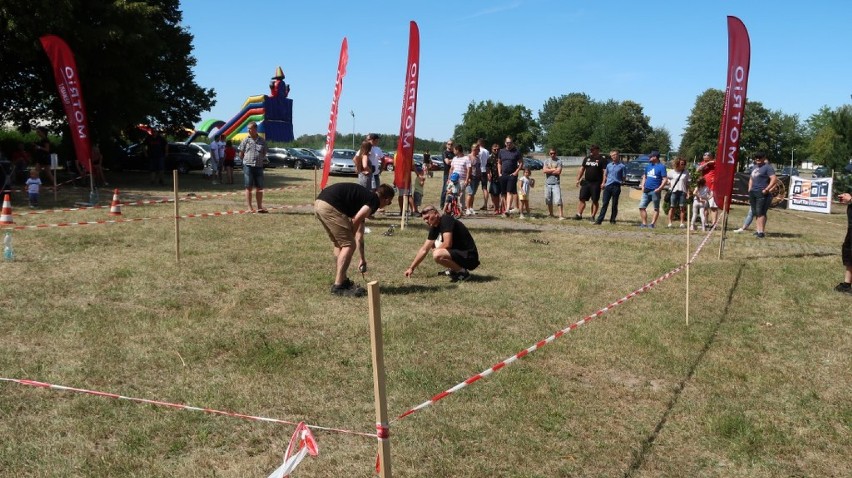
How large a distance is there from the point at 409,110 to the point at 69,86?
877 centimetres

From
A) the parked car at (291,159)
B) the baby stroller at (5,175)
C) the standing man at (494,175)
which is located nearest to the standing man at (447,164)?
the standing man at (494,175)

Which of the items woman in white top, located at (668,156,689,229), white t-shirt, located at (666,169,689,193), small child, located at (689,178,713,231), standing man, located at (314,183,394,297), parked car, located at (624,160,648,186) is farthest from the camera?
parked car, located at (624,160,648,186)

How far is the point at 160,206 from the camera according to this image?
15789 mm

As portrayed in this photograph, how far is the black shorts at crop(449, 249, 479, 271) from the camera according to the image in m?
8.49

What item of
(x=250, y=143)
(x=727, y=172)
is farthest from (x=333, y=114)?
(x=727, y=172)

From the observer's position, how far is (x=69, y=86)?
1578cm

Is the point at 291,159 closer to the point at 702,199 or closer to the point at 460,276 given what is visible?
the point at 702,199

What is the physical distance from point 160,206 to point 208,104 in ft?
57.5

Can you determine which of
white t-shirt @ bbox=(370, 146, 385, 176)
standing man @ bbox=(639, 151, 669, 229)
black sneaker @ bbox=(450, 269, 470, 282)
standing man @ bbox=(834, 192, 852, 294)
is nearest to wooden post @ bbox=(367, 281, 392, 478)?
black sneaker @ bbox=(450, 269, 470, 282)

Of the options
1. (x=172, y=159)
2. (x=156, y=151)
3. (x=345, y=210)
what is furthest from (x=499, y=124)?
(x=345, y=210)

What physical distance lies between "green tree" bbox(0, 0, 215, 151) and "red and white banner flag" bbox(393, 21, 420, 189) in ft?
40.3

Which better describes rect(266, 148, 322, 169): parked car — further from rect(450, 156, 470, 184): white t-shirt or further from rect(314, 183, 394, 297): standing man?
rect(314, 183, 394, 297): standing man

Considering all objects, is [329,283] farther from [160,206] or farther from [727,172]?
[160,206]

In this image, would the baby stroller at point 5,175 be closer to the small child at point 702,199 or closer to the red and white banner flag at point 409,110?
the red and white banner flag at point 409,110
